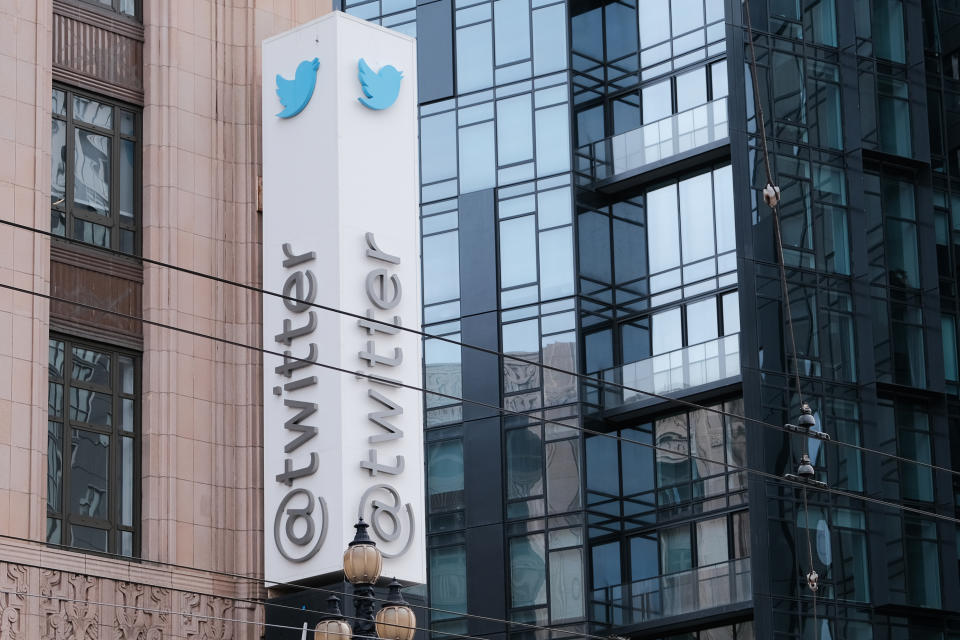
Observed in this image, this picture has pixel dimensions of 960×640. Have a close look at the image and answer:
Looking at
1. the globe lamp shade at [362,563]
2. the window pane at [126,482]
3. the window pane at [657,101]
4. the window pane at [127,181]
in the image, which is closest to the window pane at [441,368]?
the window pane at [657,101]

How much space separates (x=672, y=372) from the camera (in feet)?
170

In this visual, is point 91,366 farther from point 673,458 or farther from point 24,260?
point 673,458

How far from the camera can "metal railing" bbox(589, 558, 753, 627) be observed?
49.1 m

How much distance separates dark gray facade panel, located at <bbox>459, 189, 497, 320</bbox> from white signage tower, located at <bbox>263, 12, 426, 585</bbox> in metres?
24.0

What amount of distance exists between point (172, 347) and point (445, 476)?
26.0 metres

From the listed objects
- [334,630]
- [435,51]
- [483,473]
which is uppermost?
[435,51]

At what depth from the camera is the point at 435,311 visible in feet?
182

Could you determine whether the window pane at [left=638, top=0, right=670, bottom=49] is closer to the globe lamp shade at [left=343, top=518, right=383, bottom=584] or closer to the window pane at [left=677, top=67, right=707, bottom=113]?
the window pane at [left=677, top=67, right=707, bottom=113]

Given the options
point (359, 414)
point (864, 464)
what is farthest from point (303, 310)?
point (864, 464)

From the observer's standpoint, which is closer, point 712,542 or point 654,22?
point 712,542

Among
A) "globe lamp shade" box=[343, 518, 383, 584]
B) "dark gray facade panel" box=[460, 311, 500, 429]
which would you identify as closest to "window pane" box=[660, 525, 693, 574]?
"dark gray facade panel" box=[460, 311, 500, 429]

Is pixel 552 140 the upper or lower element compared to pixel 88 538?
upper

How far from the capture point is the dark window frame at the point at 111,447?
27.3 m

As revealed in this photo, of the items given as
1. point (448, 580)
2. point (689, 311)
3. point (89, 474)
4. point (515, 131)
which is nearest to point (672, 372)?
point (689, 311)
